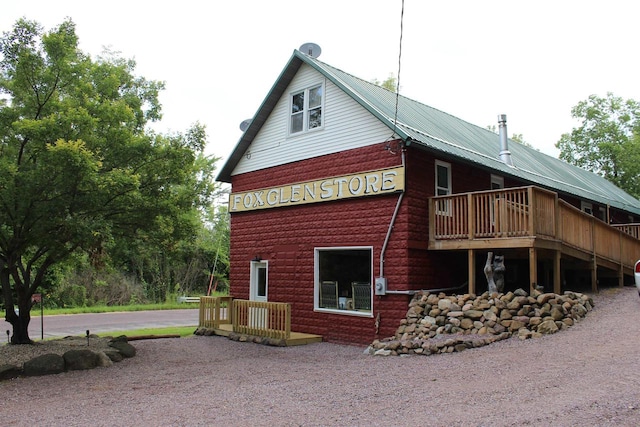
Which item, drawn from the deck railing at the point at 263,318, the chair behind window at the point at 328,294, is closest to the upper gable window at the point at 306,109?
the chair behind window at the point at 328,294

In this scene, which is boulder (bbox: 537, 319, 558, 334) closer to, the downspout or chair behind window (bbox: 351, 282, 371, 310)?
the downspout

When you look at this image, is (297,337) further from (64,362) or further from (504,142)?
(504,142)

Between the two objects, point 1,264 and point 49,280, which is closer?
point 1,264

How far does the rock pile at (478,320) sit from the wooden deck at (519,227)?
0.81m

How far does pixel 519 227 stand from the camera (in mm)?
12617

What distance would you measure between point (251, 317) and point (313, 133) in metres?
5.65

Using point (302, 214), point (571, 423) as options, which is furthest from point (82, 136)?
point (571, 423)

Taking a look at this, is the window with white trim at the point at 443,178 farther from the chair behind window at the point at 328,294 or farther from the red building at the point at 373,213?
the chair behind window at the point at 328,294

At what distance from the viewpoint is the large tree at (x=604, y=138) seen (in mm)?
44062

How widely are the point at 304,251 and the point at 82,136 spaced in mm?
6954

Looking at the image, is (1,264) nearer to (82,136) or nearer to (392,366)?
(82,136)

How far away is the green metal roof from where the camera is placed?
14289mm

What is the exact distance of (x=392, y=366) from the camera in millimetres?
10273

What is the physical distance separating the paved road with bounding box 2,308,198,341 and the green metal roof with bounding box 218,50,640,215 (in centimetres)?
697
